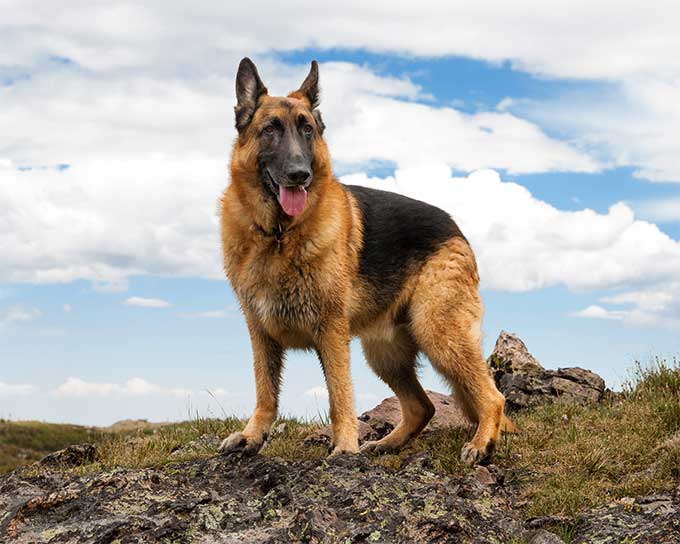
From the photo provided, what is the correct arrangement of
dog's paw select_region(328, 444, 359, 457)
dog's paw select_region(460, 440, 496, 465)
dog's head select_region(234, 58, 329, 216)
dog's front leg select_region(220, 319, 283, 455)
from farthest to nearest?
dog's paw select_region(460, 440, 496, 465)
dog's front leg select_region(220, 319, 283, 455)
dog's paw select_region(328, 444, 359, 457)
dog's head select_region(234, 58, 329, 216)

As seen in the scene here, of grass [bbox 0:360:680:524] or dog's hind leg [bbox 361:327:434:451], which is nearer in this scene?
grass [bbox 0:360:680:524]

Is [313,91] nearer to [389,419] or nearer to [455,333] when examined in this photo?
[455,333]

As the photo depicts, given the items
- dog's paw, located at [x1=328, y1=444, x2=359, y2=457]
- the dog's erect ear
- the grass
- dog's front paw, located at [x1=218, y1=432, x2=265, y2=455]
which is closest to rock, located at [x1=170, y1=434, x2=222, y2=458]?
the grass

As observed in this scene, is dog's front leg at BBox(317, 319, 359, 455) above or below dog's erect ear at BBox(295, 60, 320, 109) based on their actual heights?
below

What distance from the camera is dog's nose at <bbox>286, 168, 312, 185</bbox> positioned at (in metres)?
6.51

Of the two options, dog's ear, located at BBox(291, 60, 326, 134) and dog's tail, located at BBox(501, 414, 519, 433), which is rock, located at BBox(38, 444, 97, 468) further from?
dog's tail, located at BBox(501, 414, 519, 433)

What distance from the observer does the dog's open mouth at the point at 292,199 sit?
6.73m

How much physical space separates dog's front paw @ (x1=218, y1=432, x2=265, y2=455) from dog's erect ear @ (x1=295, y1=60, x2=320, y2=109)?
309 centimetres

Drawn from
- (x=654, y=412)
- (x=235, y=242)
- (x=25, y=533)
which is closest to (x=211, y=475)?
(x=25, y=533)

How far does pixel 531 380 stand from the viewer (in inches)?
445

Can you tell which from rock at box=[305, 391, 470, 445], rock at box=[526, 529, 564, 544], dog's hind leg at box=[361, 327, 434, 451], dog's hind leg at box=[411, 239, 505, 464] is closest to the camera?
rock at box=[526, 529, 564, 544]

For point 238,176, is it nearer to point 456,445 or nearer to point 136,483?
point 136,483

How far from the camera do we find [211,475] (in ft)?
20.9

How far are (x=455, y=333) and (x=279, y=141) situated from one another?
256cm
